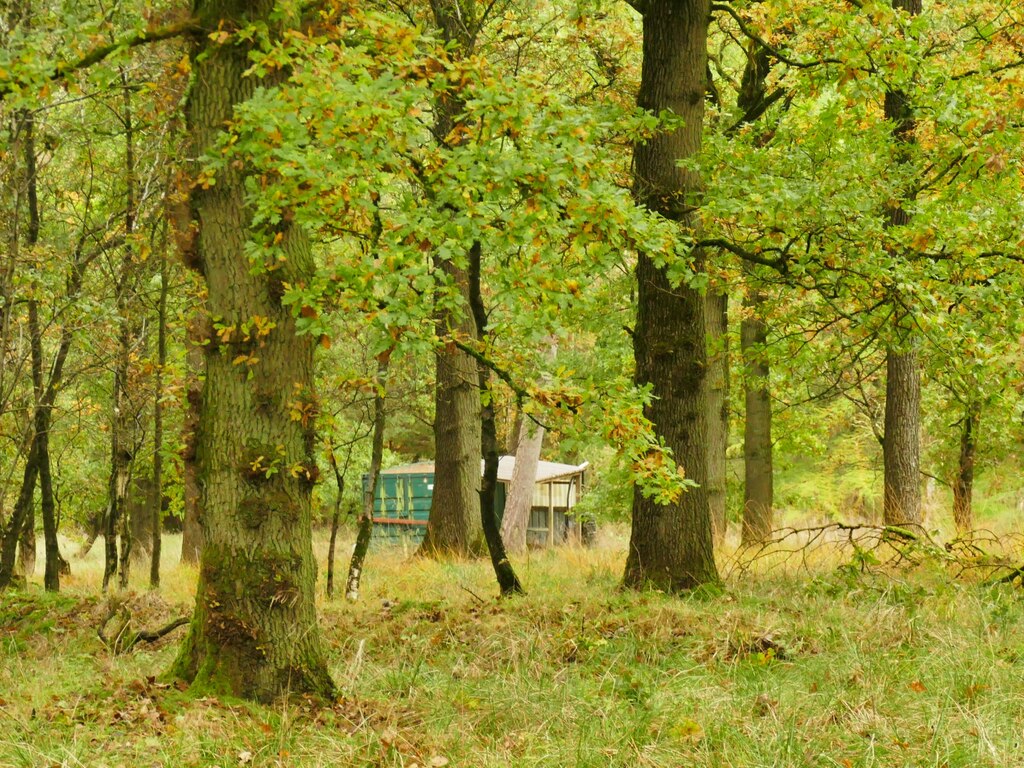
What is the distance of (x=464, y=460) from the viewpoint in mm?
14125

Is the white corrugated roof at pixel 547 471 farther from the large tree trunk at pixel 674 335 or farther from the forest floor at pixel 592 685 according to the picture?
the large tree trunk at pixel 674 335

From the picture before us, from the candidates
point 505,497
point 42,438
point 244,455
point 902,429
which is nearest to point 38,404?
point 42,438

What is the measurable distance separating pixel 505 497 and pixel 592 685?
19163 mm

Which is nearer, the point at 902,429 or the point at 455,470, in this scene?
the point at 902,429

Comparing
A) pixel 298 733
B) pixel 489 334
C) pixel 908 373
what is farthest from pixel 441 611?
pixel 908 373

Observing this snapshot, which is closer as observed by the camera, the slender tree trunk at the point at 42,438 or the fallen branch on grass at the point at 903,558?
the fallen branch on grass at the point at 903,558

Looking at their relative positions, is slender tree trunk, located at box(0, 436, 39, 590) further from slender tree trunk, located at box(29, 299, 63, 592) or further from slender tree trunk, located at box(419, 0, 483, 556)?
slender tree trunk, located at box(419, 0, 483, 556)

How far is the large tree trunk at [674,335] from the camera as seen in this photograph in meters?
9.20

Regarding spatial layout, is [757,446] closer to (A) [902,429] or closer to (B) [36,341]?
(A) [902,429]

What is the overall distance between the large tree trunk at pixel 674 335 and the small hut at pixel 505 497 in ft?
52.2

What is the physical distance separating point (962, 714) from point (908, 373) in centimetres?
787

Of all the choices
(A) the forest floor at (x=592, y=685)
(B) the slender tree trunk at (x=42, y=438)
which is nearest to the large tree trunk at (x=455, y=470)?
(A) the forest floor at (x=592, y=685)

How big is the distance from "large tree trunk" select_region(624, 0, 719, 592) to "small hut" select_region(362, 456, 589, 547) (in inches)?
626

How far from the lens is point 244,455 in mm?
6031
